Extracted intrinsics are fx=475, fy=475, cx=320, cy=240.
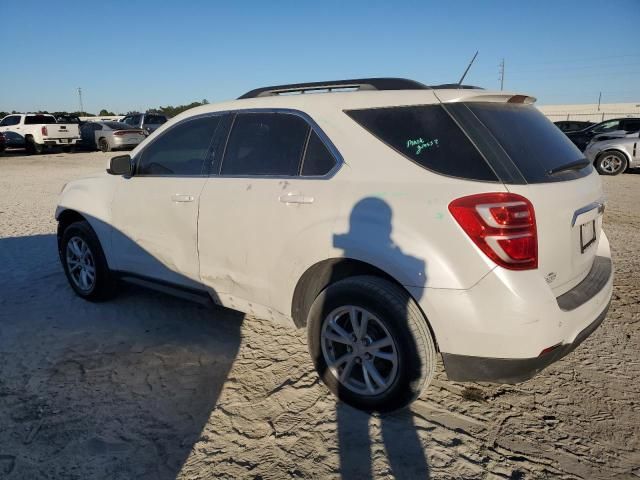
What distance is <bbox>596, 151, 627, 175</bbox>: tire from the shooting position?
1359 cm

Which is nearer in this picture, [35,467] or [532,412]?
[35,467]

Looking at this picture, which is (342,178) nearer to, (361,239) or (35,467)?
(361,239)

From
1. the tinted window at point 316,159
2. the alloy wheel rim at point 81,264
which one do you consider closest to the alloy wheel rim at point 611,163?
the tinted window at point 316,159

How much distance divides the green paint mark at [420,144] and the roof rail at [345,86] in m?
0.39

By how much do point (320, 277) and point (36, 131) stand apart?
972 inches

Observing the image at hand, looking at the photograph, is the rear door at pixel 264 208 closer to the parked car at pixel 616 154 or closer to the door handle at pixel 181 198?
the door handle at pixel 181 198

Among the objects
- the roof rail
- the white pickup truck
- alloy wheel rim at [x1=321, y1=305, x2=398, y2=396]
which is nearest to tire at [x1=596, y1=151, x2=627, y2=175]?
the roof rail

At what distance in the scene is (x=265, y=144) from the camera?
3.15 meters

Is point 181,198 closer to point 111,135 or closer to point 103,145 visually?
point 111,135

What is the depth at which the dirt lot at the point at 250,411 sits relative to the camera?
7.79 ft

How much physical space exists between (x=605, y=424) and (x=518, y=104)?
1893 mm

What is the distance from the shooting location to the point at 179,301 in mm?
4555

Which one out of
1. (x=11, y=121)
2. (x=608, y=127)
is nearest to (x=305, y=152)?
(x=608, y=127)

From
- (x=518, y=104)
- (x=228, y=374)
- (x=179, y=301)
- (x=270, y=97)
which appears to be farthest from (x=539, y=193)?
(x=179, y=301)
